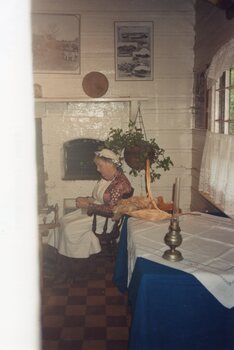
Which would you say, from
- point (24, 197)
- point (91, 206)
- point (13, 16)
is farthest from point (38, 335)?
point (91, 206)

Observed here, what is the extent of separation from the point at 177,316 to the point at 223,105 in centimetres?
321

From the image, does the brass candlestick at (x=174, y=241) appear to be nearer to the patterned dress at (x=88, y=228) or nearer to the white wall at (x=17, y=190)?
the patterned dress at (x=88, y=228)

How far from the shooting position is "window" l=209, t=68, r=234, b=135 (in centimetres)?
442

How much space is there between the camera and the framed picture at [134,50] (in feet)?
19.7

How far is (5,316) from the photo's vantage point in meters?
0.52

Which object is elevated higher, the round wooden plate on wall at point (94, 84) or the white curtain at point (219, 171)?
the round wooden plate on wall at point (94, 84)

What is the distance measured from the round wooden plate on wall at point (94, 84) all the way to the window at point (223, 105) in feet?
6.10

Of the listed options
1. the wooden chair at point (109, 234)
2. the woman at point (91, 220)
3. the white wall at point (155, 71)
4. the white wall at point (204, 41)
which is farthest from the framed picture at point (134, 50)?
the wooden chair at point (109, 234)

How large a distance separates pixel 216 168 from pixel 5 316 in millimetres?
4150

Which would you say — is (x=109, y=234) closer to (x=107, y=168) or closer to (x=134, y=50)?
(x=107, y=168)

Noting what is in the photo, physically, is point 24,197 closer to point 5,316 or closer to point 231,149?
point 5,316

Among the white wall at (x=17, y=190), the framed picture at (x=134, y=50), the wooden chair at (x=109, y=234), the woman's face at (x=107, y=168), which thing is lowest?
the wooden chair at (x=109, y=234)

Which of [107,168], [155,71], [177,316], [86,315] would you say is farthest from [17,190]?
[155,71]

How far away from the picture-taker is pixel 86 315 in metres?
3.70
